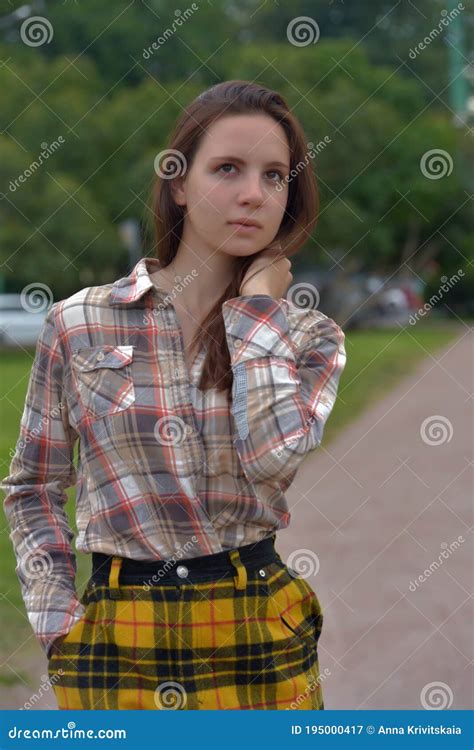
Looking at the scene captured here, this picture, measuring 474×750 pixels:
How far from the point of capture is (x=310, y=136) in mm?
19453

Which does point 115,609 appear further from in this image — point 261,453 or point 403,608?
point 403,608

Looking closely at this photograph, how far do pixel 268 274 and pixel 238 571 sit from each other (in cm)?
55

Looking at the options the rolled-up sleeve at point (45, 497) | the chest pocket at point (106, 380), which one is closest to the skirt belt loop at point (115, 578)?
the rolled-up sleeve at point (45, 497)

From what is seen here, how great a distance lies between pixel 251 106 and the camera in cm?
234

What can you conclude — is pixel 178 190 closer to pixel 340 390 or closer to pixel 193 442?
pixel 193 442

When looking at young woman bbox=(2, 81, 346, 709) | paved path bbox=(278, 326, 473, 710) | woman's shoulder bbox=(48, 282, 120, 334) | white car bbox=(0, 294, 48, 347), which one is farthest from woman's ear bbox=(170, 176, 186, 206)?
white car bbox=(0, 294, 48, 347)

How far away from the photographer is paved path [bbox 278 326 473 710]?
5.14 m

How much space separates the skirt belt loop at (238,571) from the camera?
7.23 feet

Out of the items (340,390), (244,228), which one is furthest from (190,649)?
(340,390)

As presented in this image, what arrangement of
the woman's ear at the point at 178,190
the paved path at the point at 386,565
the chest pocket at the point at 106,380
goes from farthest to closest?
the paved path at the point at 386,565, the woman's ear at the point at 178,190, the chest pocket at the point at 106,380

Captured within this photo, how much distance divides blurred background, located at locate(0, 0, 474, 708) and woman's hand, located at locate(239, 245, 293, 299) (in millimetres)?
13606

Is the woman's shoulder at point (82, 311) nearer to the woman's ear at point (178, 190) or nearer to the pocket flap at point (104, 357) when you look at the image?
the pocket flap at point (104, 357)

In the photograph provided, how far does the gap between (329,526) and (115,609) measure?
240 inches

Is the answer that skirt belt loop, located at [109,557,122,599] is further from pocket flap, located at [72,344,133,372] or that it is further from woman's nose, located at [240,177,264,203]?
woman's nose, located at [240,177,264,203]
